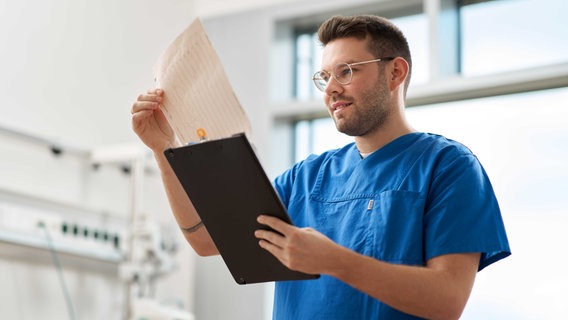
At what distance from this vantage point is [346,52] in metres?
1.61

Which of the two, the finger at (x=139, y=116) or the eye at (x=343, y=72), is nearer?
the finger at (x=139, y=116)

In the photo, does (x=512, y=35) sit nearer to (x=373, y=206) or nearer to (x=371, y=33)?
(x=371, y=33)

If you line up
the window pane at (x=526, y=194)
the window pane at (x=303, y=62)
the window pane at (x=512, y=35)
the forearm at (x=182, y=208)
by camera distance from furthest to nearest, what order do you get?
1. the window pane at (x=303, y=62)
2. the window pane at (x=512, y=35)
3. the window pane at (x=526, y=194)
4. the forearm at (x=182, y=208)

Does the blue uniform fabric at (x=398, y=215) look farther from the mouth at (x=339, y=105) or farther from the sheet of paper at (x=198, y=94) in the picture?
the sheet of paper at (x=198, y=94)

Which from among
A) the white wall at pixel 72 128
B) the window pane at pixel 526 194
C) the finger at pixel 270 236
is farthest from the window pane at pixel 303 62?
the finger at pixel 270 236

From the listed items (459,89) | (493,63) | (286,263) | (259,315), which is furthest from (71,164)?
(286,263)

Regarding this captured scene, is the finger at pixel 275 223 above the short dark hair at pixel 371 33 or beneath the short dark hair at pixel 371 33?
beneath

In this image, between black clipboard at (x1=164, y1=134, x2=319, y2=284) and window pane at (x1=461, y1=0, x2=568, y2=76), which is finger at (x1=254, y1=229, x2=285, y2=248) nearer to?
black clipboard at (x1=164, y1=134, x2=319, y2=284)

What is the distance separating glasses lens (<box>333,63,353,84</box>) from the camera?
158 cm

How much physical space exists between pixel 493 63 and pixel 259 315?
1.47 metres

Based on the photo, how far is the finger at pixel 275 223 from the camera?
1213mm

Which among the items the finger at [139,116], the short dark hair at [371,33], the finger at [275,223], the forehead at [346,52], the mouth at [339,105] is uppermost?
the short dark hair at [371,33]

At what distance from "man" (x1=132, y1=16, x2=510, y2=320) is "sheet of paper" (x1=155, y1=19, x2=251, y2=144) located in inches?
2.0

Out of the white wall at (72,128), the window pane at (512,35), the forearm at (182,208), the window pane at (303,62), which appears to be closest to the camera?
the forearm at (182,208)
